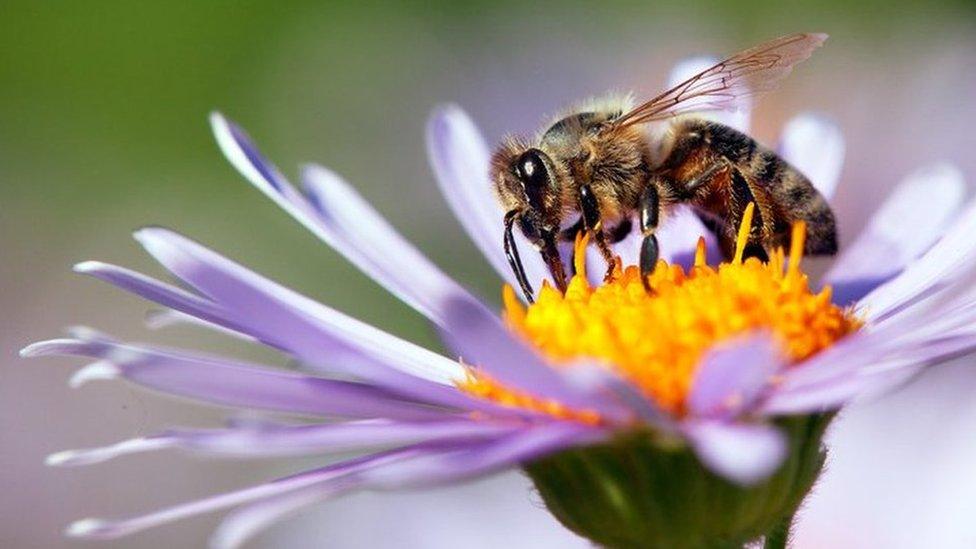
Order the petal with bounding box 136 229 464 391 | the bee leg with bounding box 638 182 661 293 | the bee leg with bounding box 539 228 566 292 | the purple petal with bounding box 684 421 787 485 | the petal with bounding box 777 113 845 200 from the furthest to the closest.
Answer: the petal with bounding box 777 113 845 200
the bee leg with bounding box 539 228 566 292
the bee leg with bounding box 638 182 661 293
the petal with bounding box 136 229 464 391
the purple petal with bounding box 684 421 787 485

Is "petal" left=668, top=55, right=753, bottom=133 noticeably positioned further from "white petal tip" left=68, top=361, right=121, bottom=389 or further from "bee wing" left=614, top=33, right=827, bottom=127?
"white petal tip" left=68, top=361, right=121, bottom=389

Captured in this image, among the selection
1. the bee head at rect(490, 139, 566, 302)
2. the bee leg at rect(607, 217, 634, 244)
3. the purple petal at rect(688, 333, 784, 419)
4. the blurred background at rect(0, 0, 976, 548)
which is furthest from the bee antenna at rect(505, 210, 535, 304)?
the blurred background at rect(0, 0, 976, 548)

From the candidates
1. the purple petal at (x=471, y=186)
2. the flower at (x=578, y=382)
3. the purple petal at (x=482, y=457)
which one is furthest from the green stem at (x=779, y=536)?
the purple petal at (x=471, y=186)

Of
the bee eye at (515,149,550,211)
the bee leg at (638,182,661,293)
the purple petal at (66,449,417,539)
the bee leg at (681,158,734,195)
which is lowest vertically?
the purple petal at (66,449,417,539)

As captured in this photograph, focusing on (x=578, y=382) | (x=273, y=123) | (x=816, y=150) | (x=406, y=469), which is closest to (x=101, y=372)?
(x=406, y=469)

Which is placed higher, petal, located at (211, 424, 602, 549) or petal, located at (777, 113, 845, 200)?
petal, located at (777, 113, 845, 200)

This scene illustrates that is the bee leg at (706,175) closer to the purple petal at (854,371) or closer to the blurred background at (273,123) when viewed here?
the purple petal at (854,371)
